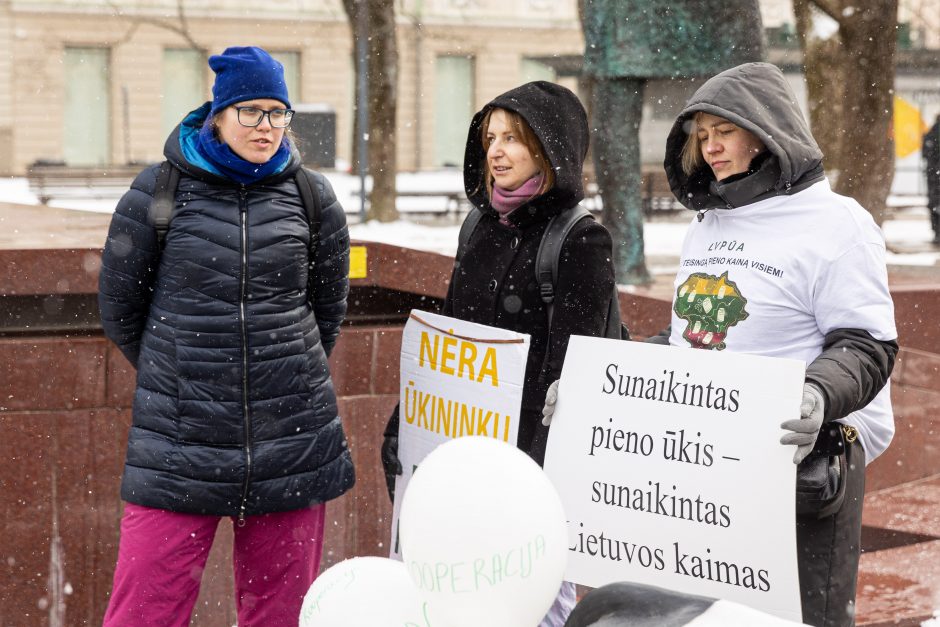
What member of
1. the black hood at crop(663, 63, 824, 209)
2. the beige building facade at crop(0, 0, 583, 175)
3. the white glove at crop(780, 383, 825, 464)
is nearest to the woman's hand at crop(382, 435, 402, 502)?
the black hood at crop(663, 63, 824, 209)

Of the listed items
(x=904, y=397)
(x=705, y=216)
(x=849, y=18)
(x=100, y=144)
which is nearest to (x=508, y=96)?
(x=705, y=216)

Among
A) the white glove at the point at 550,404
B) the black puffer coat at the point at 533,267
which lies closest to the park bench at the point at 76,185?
the black puffer coat at the point at 533,267

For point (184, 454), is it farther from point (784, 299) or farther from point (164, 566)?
point (784, 299)

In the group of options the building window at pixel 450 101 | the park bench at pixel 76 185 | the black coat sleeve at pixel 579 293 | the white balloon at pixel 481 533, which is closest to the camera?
the white balloon at pixel 481 533

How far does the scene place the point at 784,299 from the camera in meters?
2.95

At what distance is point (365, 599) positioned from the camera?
2562mm

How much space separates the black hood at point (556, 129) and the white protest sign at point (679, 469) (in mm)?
468

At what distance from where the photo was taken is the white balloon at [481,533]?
2234 millimetres

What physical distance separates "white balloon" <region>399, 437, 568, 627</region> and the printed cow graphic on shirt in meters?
0.90

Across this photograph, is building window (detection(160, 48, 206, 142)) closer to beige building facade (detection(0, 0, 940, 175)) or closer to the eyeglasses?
beige building facade (detection(0, 0, 940, 175))

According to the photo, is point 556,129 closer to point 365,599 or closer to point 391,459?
point 391,459

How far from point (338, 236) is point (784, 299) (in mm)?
1339

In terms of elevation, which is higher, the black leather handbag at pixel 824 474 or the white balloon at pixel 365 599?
the black leather handbag at pixel 824 474

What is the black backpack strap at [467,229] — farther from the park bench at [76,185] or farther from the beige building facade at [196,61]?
the beige building facade at [196,61]
